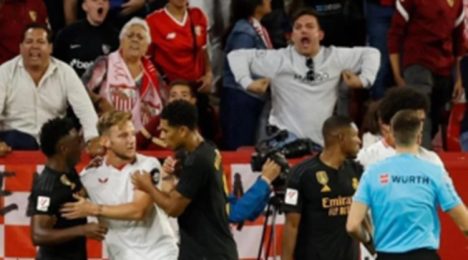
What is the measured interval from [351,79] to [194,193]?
2954 mm

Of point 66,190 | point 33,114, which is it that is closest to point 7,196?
point 33,114

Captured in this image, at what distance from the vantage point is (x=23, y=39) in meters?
11.9

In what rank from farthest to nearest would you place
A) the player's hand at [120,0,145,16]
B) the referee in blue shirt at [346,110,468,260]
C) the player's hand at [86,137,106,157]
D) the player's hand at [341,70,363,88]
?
the player's hand at [120,0,145,16], the player's hand at [341,70,363,88], the player's hand at [86,137,106,157], the referee in blue shirt at [346,110,468,260]

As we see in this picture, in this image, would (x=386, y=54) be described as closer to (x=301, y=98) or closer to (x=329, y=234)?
(x=301, y=98)

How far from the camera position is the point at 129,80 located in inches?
480

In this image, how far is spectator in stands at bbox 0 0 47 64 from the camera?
12609 millimetres

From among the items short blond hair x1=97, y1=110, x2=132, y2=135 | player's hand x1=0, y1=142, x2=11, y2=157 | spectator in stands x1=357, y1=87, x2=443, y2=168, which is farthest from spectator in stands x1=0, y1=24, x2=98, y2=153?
spectator in stands x1=357, y1=87, x2=443, y2=168

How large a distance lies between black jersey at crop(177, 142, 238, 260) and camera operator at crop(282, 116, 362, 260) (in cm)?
51

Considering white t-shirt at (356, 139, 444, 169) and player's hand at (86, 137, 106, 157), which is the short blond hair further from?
white t-shirt at (356, 139, 444, 169)

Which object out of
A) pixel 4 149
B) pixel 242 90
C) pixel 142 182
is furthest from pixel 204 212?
pixel 242 90

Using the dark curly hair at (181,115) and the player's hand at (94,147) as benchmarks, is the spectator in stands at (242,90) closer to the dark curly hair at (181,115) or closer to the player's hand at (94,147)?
the player's hand at (94,147)

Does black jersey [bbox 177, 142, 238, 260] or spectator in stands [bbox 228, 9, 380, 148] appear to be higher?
spectator in stands [bbox 228, 9, 380, 148]

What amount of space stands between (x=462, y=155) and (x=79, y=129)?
307 cm

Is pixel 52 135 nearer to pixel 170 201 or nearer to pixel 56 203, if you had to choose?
pixel 56 203
